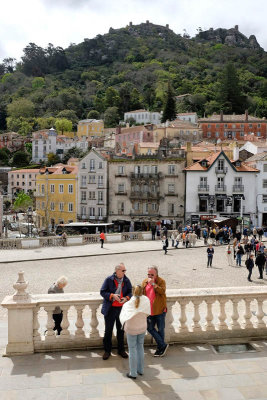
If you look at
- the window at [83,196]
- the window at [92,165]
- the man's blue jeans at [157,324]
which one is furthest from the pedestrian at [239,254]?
the window at [83,196]

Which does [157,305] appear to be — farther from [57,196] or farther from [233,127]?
[233,127]

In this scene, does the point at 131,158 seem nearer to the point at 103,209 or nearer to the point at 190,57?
the point at 103,209

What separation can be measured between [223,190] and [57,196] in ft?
63.8

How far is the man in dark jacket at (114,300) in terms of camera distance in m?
6.58

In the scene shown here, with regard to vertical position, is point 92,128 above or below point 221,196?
above

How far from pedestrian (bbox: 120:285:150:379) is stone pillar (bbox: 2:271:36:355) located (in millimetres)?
1613

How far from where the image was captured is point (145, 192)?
4547 cm

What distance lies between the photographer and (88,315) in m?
10.8

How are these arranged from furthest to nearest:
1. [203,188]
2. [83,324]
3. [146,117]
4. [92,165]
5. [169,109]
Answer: [146,117], [169,109], [92,165], [203,188], [83,324]

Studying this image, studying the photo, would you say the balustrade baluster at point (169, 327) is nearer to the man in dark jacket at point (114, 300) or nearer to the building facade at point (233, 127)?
the man in dark jacket at point (114, 300)

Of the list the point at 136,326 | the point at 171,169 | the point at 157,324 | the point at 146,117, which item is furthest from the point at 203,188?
the point at 146,117

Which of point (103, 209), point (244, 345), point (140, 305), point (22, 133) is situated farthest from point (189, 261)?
point (22, 133)

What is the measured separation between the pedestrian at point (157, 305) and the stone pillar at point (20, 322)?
1.86 meters

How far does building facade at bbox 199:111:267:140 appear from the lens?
89938 mm
